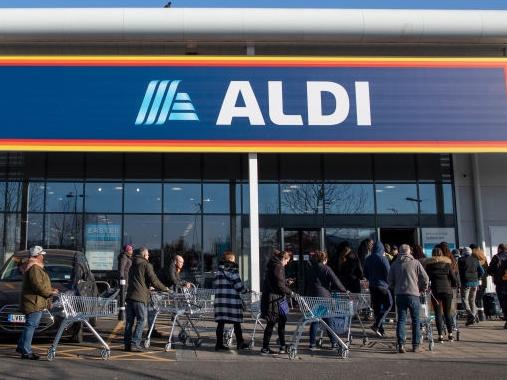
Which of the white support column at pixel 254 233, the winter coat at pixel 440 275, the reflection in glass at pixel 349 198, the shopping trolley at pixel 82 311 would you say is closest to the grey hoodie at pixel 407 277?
the winter coat at pixel 440 275

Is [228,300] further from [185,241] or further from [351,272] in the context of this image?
[185,241]

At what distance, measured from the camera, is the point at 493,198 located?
17.5 metres

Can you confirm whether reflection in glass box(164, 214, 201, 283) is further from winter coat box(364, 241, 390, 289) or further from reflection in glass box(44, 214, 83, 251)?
winter coat box(364, 241, 390, 289)

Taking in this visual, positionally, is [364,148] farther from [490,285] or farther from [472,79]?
[490,285]

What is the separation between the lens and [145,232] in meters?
17.5

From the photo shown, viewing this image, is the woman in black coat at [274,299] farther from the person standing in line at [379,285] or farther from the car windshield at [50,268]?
the car windshield at [50,268]

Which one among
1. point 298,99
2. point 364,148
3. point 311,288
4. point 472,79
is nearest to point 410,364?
point 311,288

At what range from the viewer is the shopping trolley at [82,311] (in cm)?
872

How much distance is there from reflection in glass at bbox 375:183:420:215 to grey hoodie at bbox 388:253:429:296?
7716 millimetres

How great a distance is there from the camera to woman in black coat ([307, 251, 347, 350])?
395 inches

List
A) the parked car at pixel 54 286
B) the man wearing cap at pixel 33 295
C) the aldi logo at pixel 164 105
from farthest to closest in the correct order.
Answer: the aldi logo at pixel 164 105, the parked car at pixel 54 286, the man wearing cap at pixel 33 295

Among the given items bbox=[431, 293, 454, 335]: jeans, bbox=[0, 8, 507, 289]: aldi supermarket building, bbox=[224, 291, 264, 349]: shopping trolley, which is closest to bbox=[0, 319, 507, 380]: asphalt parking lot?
bbox=[224, 291, 264, 349]: shopping trolley

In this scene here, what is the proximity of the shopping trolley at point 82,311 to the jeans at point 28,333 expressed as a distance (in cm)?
32

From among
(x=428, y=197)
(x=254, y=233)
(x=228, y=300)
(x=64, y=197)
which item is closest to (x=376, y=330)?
(x=228, y=300)
